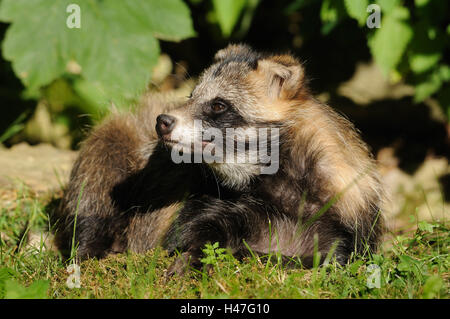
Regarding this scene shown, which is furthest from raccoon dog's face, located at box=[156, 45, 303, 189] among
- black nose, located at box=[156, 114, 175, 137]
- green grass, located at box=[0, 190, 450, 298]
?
green grass, located at box=[0, 190, 450, 298]

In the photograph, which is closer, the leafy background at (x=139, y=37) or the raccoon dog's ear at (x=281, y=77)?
the raccoon dog's ear at (x=281, y=77)

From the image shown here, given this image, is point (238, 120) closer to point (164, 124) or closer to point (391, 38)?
point (164, 124)

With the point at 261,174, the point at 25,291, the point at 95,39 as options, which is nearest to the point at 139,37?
the point at 95,39

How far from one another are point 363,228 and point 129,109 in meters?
2.40

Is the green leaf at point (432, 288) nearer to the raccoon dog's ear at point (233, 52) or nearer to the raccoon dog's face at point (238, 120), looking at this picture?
the raccoon dog's face at point (238, 120)

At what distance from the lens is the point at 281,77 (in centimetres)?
408

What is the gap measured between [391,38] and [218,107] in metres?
1.72

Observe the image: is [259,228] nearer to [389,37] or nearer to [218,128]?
[218,128]

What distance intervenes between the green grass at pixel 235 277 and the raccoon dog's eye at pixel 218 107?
1.01 metres

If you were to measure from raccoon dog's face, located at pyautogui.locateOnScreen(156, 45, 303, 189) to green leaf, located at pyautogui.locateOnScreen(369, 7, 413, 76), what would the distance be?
93 cm

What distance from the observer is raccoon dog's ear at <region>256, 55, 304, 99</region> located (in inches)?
159

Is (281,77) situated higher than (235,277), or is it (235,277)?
(281,77)

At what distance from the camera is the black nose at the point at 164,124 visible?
12.3 ft

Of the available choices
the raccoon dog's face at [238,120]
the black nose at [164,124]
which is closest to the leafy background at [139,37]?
the raccoon dog's face at [238,120]
